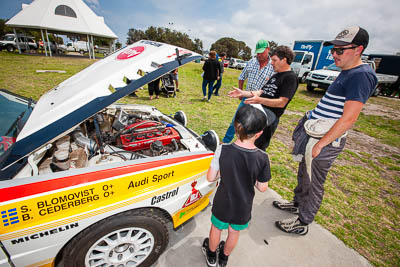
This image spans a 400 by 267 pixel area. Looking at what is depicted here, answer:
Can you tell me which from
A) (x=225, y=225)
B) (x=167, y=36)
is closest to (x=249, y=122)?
(x=225, y=225)

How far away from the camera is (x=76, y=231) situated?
3.92 feet

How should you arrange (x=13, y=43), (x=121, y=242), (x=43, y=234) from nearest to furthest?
(x=43, y=234), (x=121, y=242), (x=13, y=43)

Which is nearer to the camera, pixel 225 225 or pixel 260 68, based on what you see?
pixel 225 225

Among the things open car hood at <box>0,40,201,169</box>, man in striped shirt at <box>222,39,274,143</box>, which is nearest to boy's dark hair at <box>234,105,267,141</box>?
open car hood at <box>0,40,201,169</box>

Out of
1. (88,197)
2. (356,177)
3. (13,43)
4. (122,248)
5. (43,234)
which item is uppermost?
(13,43)

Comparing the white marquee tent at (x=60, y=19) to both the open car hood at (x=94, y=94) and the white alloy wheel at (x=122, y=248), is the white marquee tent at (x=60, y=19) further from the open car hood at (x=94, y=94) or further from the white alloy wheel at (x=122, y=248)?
the white alloy wheel at (x=122, y=248)

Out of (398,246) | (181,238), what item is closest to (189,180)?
(181,238)

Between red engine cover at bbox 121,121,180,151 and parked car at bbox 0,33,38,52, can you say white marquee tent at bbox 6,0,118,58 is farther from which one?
red engine cover at bbox 121,121,180,151

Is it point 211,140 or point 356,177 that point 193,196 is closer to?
point 211,140

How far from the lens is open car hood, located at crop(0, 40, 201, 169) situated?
4.13 ft

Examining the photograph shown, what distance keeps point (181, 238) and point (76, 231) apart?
3.62 ft

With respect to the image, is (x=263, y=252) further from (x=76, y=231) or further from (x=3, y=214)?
(x=3, y=214)

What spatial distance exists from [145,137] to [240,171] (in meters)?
1.28

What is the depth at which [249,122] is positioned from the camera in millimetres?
1195
